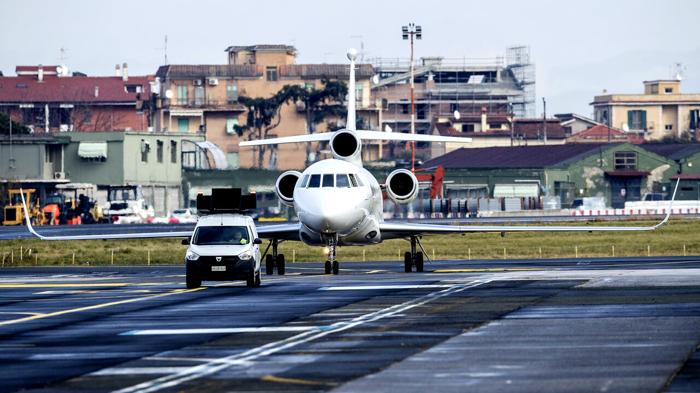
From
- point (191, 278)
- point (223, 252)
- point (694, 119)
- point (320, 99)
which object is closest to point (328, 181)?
point (223, 252)

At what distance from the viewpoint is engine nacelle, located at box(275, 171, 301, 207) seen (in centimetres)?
4394

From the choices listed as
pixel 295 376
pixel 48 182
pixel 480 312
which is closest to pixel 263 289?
pixel 480 312

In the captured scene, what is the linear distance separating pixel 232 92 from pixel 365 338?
485 feet

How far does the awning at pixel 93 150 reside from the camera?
115m

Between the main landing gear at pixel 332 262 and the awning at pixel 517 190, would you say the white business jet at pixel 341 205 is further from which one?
the awning at pixel 517 190

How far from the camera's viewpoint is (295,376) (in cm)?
1628

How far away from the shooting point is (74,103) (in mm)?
169500

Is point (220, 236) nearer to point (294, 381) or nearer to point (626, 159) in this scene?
point (294, 381)

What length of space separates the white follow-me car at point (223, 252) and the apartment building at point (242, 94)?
126274 mm

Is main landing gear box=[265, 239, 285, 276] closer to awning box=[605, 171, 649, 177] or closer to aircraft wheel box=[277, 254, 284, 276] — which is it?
aircraft wheel box=[277, 254, 284, 276]

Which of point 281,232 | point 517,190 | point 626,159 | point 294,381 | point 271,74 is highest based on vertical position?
point 271,74

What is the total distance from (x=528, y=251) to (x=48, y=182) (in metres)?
57.6

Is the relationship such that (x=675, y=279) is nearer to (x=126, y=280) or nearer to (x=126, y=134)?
(x=126, y=280)

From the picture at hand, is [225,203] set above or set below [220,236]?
above
